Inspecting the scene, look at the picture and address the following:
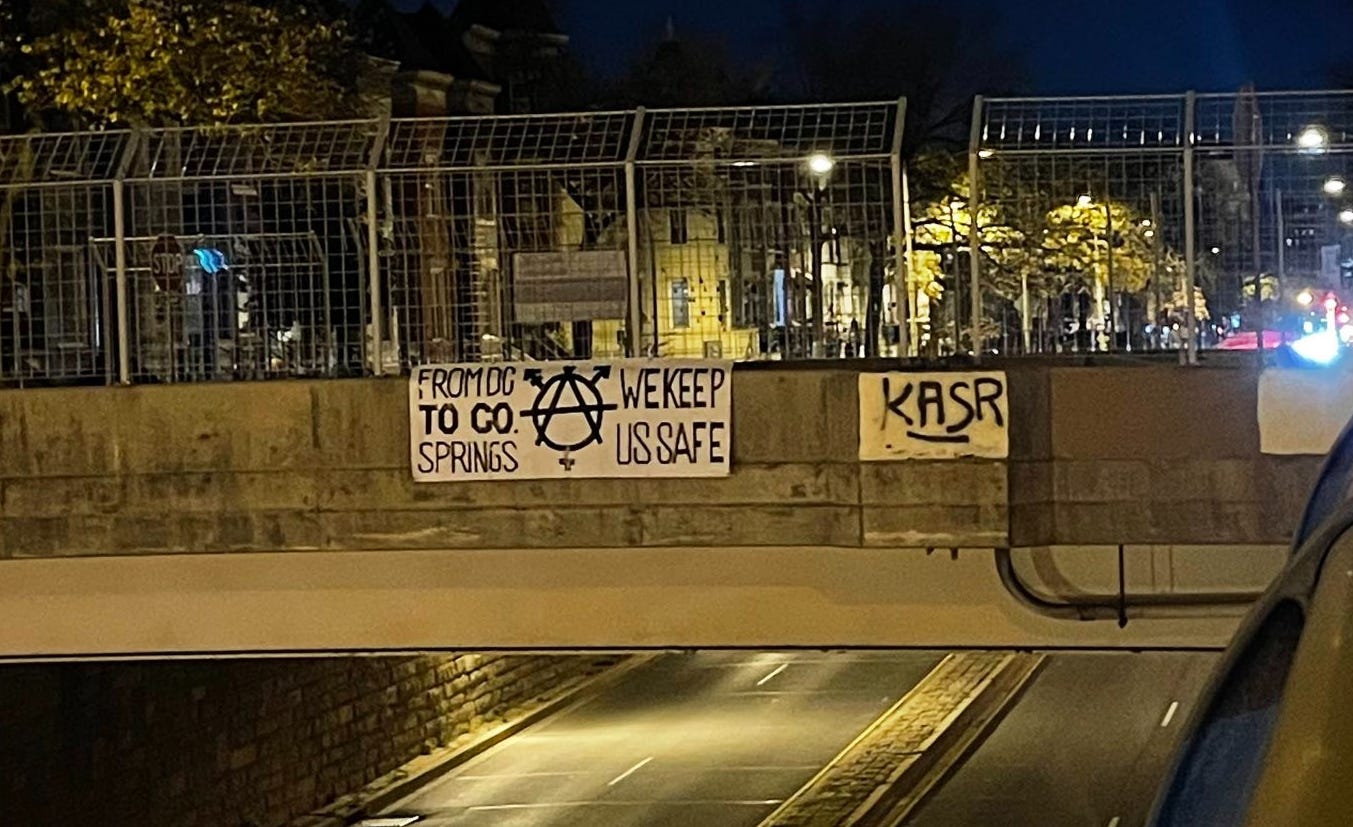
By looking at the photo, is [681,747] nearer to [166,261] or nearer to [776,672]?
[776,672]

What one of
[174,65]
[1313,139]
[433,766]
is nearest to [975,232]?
[1313,139]

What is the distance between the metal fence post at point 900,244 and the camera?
453 inches

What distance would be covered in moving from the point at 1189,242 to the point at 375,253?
4.69 metres

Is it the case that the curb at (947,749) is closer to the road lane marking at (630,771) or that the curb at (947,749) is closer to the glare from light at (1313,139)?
the road lane marking at (630,771)

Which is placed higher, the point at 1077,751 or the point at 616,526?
the point at 616,526

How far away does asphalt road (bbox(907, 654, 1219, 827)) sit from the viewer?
21.8 meters

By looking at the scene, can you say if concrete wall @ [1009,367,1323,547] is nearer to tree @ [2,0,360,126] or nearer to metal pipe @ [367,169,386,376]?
metal pipe @ [367,169,386,376]

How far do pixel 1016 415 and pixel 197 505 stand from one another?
4589mm

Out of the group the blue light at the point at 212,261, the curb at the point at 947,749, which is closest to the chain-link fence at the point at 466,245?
the blue light at the point at 212,261

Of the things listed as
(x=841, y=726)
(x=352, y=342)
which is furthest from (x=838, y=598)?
(x=841, y=726)

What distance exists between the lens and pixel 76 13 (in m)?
21.0

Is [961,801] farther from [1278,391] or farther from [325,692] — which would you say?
[1278,391]

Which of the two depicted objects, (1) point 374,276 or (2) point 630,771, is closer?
(1) point 374,276

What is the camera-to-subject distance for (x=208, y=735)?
19.6 metres
